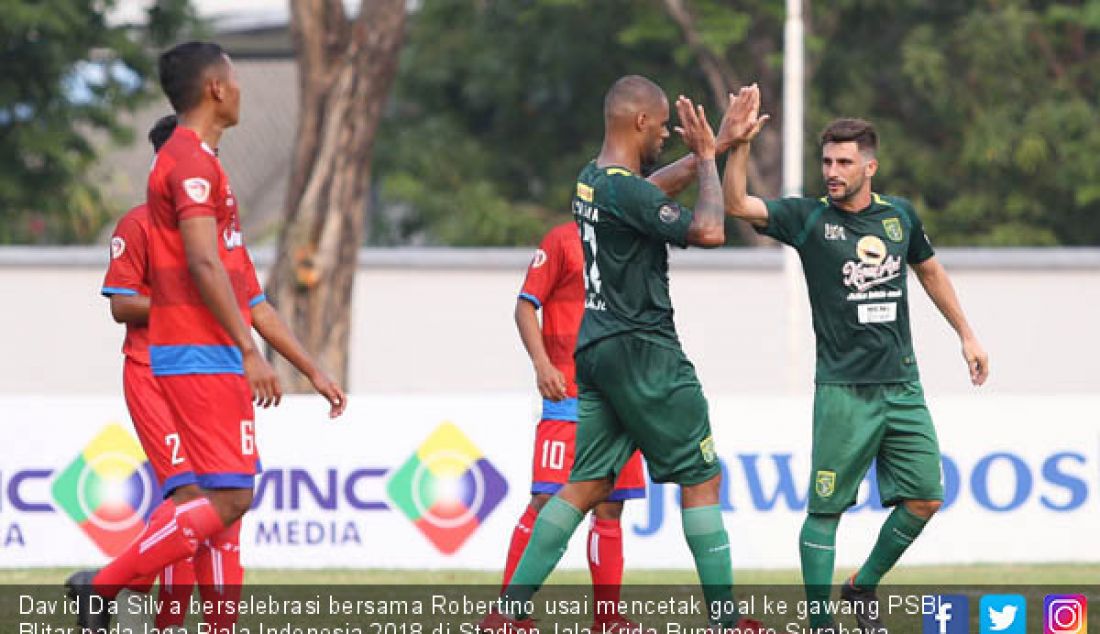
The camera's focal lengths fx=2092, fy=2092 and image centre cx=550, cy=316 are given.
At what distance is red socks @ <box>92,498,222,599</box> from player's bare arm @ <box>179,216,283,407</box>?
1.53 ft

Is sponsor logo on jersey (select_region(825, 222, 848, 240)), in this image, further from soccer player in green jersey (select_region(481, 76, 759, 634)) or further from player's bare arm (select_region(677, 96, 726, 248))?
player's bare arm (select_region(677, 96, 726, 248))

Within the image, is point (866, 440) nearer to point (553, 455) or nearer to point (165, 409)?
point (553, 455)

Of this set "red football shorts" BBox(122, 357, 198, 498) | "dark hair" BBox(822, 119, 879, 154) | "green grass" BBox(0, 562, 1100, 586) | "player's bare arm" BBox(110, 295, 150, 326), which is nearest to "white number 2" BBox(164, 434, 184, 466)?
"red football shorts" BBox(122, 357, 198, 498)

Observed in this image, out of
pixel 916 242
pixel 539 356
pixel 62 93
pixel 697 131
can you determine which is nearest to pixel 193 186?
pixel 697 131

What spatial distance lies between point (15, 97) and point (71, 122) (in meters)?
0.88

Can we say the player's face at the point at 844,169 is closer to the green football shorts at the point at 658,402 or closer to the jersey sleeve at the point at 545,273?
the green football shorts at the point at 658,402

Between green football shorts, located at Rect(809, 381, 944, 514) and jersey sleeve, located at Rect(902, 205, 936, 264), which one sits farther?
jersey sleeve, located at Rect(902, 205, 936, 264)

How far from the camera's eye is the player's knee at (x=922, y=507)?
27.8 ft

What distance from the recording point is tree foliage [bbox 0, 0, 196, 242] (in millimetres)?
27156

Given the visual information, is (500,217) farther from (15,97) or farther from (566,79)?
(15,97)

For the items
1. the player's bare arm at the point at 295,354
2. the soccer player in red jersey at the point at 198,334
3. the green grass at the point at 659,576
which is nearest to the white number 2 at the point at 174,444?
the soccer player in red jersey at the point at 198,334

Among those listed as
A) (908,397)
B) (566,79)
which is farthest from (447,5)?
(908,397)

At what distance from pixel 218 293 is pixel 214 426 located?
49cm

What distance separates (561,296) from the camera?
30.9 feet
